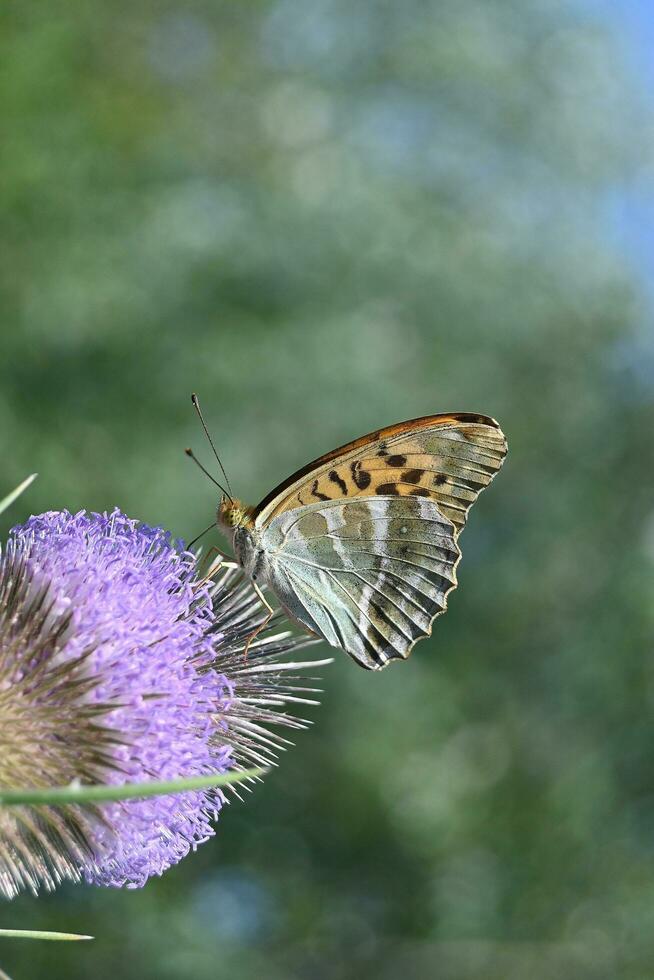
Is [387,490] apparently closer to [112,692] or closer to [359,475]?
[359,475]

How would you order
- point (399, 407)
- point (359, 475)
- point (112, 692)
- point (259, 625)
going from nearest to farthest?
point (112, 692)
point (259, 625)
point (359, 475)
point (399, 407)

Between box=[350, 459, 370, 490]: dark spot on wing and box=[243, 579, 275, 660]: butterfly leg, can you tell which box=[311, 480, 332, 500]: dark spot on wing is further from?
box=[243, 579, 275, 660]: butterfly leg

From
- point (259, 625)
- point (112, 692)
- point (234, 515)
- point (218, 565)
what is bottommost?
point (112, 692)

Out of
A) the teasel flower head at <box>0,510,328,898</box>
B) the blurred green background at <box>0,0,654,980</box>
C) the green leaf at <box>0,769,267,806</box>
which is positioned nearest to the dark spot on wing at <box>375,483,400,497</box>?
the teasel flower head at <box>0,510,328,898</box>

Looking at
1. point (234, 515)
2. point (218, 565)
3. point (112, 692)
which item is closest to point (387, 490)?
point (234, 515)

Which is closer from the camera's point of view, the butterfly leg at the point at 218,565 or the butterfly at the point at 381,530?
the butterfly leg at the point at 218,565

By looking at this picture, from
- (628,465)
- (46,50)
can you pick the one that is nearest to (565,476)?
(628,465)

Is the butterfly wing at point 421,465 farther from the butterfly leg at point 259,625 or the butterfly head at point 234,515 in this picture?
the butterfly leg at point 259,625

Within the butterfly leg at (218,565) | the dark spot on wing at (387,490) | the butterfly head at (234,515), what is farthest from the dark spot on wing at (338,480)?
the butterfly leg at (218,565)
